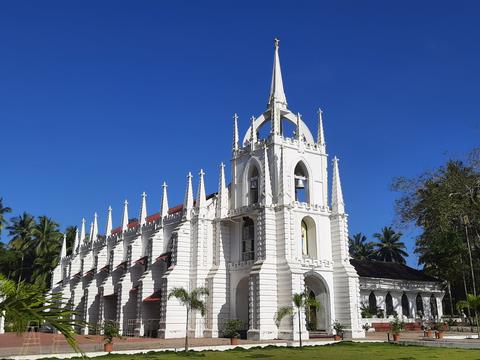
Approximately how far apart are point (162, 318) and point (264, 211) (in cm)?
1117

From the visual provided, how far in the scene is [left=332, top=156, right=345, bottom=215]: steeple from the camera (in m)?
38.8

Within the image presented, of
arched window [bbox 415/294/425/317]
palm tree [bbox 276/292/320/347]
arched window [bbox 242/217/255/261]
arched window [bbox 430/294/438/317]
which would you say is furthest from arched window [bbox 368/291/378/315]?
palm tree [bbox 276/292/320/347]

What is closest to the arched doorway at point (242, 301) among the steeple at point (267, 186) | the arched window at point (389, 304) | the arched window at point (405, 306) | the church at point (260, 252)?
the church at point (260, 252)

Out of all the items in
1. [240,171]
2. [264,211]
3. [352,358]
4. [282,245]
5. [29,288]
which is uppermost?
[240,171]

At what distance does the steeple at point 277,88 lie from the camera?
139 ft

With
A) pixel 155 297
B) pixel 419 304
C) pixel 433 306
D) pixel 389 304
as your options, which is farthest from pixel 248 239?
pixel 433 306

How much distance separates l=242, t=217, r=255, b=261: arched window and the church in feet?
0.25

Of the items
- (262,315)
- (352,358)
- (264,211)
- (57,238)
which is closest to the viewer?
(352,358)

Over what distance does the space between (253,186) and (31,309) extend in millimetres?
34812

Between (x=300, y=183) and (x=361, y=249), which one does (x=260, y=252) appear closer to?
(x=300, y=183)

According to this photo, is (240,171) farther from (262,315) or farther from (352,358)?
(352,358)

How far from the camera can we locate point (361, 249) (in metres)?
84.8

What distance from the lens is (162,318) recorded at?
124ft

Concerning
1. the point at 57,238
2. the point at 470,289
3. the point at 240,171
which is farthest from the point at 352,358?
the point at 57,238
